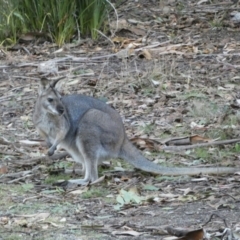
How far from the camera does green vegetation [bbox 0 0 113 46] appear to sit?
33.6 feet

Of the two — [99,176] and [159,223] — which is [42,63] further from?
[159,223]

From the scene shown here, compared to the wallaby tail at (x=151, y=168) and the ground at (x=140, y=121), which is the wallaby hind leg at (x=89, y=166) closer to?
the ground at (x=140, y=121)

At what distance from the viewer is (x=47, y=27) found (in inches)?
415

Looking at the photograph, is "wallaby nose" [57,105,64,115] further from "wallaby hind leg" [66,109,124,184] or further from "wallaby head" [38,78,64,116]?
"wallaby hind leg" [66,109,124,184]

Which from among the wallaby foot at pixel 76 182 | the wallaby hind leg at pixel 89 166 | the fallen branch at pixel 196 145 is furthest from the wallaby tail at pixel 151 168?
the fallen branch at pixel 196 145

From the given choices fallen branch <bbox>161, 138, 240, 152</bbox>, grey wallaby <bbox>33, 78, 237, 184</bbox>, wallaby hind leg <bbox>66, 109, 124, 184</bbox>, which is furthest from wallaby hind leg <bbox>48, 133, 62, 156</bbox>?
fallen branch <bbox>161, 138, 240, 152</bbox>

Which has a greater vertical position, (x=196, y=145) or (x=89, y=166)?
(x=89, y=166)

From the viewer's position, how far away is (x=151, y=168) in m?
6.07

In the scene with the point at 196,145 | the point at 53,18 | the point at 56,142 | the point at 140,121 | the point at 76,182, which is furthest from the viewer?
the point at 53,18

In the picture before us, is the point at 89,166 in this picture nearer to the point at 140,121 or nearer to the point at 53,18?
the point at 140,121

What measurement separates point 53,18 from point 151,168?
4.63m

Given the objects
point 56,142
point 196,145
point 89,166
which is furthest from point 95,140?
point 196,145

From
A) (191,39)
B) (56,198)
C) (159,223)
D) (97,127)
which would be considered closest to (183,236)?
(159,223)

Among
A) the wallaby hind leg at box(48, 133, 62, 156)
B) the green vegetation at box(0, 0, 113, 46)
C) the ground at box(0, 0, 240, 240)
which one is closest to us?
the ground at box(0, 0, 240, 240)
